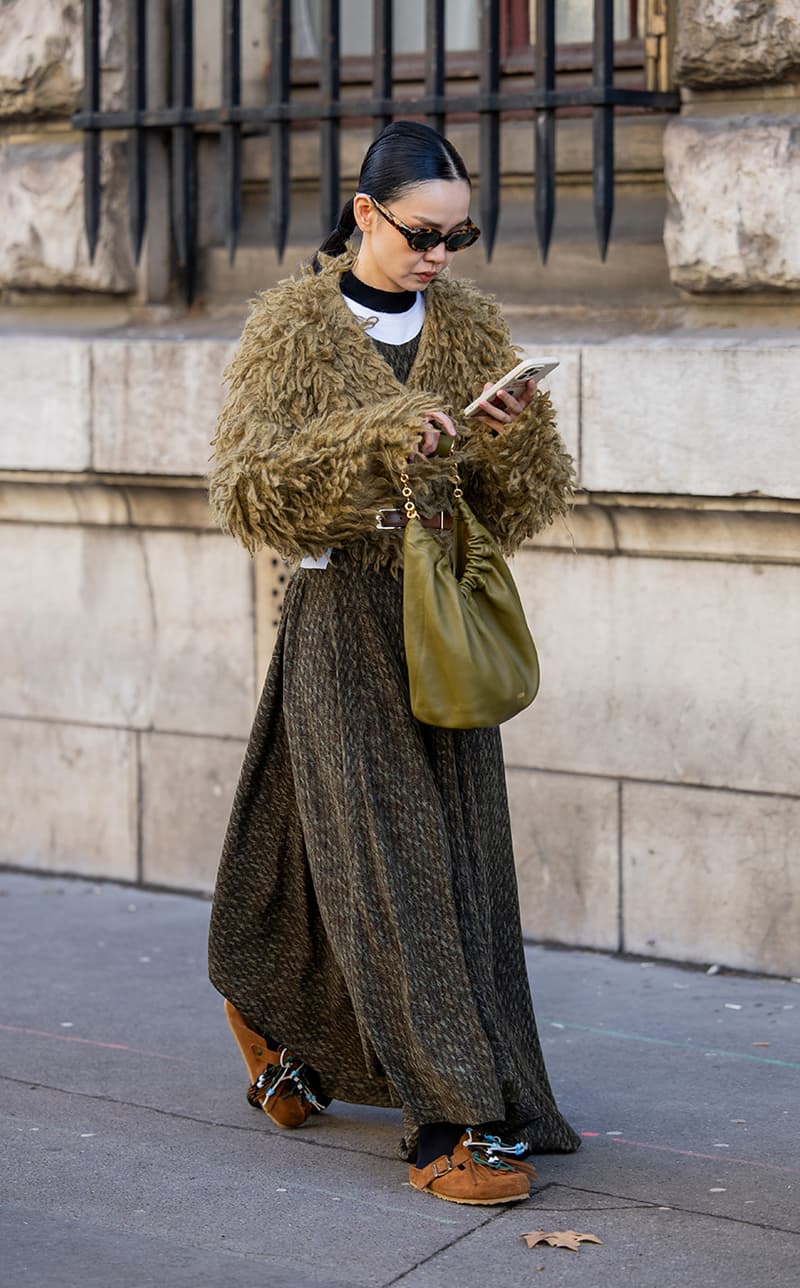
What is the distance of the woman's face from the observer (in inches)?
146

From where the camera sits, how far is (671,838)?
5406 mm

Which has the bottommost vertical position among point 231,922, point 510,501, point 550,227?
point 231,922

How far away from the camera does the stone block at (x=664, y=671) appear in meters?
5.23

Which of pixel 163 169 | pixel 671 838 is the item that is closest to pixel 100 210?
pixel 163 169

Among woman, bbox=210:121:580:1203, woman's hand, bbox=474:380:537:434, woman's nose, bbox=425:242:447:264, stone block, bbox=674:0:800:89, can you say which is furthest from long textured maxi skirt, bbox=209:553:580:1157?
stone block, bbox=674:0:800:89

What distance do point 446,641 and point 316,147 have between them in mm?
3113

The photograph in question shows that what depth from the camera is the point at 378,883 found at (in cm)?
388

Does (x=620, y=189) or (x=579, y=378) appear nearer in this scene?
(x=579, y=378)

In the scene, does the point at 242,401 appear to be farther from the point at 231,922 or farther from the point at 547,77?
the point at 547,77

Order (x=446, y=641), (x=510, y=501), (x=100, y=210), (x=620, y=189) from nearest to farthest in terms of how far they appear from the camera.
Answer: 1. (x=446, y=641)
2. (x=510, y=501)
3. (x=620, y=189)
4. (x=100, y=210)

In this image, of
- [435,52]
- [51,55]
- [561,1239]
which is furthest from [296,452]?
[51,55]

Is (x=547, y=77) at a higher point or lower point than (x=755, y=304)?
higher

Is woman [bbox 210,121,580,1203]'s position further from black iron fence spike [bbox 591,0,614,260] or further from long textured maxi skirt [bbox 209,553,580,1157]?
black iron fence spike [bbox 591,0,614,260]

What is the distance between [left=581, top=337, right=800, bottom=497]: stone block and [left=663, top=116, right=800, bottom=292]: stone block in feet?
0.61
